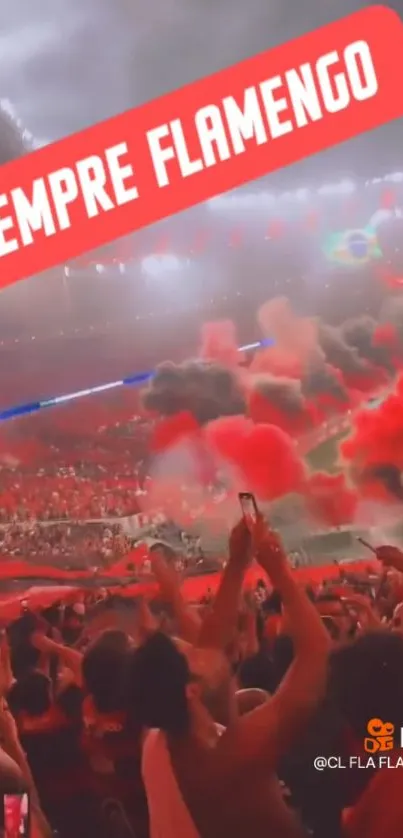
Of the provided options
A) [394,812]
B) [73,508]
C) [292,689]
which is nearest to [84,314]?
[73,508]

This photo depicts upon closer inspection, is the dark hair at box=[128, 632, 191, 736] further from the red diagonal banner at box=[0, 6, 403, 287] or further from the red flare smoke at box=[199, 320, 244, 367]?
the red diagonal banner at box=[0, 6, 403, 287]

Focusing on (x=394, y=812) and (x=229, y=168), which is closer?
(x=394, y=812)

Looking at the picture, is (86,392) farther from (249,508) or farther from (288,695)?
(288,695)

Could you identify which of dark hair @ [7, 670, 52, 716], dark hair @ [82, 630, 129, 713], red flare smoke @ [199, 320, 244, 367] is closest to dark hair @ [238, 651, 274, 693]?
dark hair @ [82, 630, 129, 713]

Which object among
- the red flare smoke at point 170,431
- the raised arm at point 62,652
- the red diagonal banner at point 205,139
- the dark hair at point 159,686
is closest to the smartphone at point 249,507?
the red flare smoke at point 170,431

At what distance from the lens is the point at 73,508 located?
1517mm

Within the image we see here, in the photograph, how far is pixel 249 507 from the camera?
148cm

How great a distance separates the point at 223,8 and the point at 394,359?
72 cm

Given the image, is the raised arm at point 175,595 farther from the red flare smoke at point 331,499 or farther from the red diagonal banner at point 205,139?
the red diagonal banner at point 205,139

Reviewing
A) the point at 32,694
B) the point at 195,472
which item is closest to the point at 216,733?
the point at 32,694

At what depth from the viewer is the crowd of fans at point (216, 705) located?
4.64ft

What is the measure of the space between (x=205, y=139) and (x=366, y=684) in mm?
1025

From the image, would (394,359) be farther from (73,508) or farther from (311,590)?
(73,508)

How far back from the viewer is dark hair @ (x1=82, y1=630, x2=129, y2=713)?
1.46 meters
